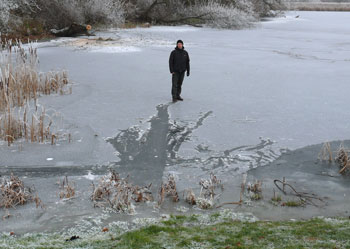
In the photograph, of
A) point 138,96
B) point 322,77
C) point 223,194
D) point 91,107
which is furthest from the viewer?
point 322,77

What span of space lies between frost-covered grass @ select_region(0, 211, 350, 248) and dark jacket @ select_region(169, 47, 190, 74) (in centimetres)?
602

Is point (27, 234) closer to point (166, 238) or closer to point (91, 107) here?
point (166, 238)

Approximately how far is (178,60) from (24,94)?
369cm

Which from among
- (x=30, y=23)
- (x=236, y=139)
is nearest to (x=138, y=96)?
(x=236, y=139)

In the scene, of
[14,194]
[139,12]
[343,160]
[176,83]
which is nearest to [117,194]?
[14,194]

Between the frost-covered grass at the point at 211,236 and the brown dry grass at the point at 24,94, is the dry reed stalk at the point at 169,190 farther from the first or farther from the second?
the brown dry grass at the point at 24,94

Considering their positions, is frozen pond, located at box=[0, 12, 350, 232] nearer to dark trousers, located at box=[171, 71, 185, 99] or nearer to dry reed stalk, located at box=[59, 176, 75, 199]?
dry reed stalk, located at box=[59, 176, 75, 199]

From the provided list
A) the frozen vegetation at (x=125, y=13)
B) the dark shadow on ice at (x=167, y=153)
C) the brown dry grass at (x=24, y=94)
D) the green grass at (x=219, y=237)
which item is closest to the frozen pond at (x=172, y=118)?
the dark shadow on ice at (x=167, y=153)

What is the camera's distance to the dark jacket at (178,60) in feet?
36.2

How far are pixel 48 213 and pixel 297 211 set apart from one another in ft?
10.5

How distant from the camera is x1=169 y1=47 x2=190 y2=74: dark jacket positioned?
434 inches

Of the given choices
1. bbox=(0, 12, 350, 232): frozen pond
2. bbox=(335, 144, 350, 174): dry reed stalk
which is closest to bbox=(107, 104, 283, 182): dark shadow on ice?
bbox=(0, 12, 350, 232): frozen pond

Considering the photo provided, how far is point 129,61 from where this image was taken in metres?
16.7

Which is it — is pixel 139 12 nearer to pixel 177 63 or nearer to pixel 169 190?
pixel 177 63
